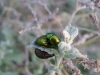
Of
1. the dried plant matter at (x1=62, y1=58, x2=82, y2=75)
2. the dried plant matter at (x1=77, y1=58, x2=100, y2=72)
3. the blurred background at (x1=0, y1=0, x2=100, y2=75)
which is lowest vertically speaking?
the dried plant matter at (x1=77, y1=58, x2=100, y2=72)

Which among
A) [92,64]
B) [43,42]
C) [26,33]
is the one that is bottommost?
[92,64]

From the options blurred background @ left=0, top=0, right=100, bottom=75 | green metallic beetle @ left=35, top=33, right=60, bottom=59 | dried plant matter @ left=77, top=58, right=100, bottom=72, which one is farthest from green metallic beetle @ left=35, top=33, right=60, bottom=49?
blurred background @ left=0, top=0, right=100, bottom=75

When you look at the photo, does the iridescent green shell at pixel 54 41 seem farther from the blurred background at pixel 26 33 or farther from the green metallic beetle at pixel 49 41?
the blurred background at pixel 26 33

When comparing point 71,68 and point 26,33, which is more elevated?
point 26,33

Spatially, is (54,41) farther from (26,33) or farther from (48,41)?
(26,33)

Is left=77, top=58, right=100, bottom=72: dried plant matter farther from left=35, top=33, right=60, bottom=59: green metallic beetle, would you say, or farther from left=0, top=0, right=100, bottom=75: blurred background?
left=0, top=0, right=100, bottom=75: blurred background

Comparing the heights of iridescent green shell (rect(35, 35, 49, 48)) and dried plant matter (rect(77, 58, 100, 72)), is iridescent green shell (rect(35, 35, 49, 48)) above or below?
above

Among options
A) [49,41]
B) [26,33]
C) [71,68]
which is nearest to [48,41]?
[49,41]

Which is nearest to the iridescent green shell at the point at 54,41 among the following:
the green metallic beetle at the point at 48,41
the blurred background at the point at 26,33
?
the green metallic beetle at the point at 48,41

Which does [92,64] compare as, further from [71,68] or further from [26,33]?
[26,33]

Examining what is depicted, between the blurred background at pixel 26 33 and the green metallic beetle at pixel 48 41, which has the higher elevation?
the blurred background at pixel 26 33

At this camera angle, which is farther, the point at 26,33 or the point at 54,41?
the point at 26,33

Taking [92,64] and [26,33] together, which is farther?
[26,33]
